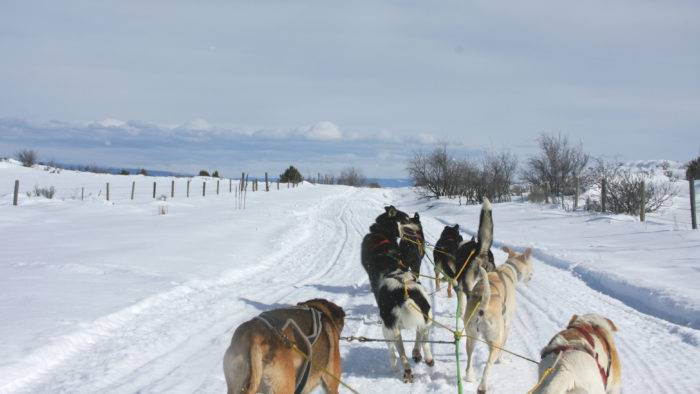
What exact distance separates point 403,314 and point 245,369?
6.85 feet

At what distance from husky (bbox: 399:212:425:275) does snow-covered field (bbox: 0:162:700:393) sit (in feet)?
2.01

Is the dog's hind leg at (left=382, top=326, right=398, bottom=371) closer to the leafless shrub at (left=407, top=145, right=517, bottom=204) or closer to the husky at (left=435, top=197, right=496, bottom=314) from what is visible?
the husky at (left=435, top=197, right=496, bottom=314)

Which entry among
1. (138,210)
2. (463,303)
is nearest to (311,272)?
(463,303)

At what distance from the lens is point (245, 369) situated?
11.0ft

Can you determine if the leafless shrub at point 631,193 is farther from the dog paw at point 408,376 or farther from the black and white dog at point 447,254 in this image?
the dog paw at point 408,376

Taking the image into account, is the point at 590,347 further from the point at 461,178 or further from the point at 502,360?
the point at 461,178

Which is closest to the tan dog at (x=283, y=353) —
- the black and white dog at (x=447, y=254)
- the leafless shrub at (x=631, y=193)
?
the black and white dog at (x=447, y=254)

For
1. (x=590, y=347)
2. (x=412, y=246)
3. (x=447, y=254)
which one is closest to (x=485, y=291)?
(x=590, y=347)

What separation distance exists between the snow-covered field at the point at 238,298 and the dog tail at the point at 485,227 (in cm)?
103

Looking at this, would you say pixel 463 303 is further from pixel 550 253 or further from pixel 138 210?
pixel 138 210

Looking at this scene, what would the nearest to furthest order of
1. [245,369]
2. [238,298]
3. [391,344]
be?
[245,369], [391,344], [238,298]

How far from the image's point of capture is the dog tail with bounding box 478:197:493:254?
22.9 feet

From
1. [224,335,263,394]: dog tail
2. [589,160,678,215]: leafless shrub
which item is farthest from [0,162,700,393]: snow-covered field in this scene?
[589,160,678,215]: leafless shrub

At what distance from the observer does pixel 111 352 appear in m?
5.51
